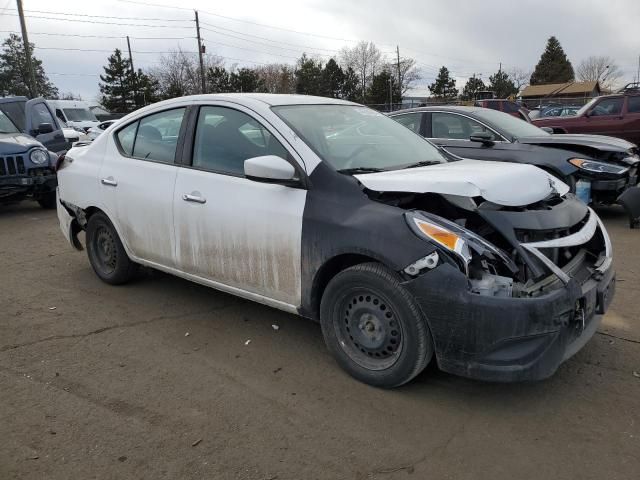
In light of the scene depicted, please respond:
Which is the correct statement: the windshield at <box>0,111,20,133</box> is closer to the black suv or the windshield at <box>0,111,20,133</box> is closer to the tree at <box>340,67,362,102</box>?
the black suv

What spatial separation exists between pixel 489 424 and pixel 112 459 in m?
1.96

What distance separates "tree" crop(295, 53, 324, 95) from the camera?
65.3 meters

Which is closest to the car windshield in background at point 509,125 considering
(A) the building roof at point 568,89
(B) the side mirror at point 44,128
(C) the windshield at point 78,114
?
(B) the side mirror at point 44,128

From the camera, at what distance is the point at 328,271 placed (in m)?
3.39

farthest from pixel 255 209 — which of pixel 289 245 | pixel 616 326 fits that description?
pixel 616 326

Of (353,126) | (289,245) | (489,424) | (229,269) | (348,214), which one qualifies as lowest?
(489,424)

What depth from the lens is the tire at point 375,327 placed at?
296cm

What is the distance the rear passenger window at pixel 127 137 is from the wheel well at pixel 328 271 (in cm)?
237

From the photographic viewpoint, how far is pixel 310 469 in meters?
2.57

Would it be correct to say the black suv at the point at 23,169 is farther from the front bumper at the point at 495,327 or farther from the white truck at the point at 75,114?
the white truck at the point at 75,114

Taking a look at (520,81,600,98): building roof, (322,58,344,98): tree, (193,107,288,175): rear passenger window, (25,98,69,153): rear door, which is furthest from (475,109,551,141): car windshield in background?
(322,58,344,98): tree

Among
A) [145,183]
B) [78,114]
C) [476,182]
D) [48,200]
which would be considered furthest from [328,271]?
[78,114]

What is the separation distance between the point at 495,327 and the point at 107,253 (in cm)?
387

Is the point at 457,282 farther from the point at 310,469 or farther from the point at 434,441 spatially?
the point at 310,469
